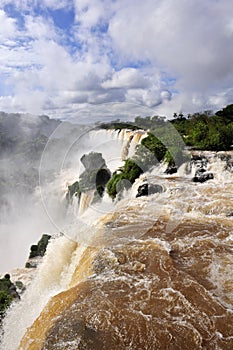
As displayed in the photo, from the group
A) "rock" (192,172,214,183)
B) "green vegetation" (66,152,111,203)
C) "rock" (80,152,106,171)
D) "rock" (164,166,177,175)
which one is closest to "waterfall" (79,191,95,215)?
"green vegetation" (66,152,111,203)

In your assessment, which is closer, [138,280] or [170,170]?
[138,280]

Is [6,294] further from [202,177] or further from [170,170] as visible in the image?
[202,177]

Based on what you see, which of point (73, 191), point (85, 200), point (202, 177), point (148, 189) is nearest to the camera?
point (148, 189)

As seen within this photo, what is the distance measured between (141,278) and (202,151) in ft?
39.8

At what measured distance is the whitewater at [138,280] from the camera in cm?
500

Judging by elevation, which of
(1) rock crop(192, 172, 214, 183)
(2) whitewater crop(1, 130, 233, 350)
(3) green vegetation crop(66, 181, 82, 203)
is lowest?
(2) whitewater crop(1, 130, 233, 350)

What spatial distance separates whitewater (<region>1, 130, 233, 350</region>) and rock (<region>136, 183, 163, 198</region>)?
203mm

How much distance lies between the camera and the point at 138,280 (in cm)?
646

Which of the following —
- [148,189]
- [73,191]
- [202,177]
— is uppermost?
[73,191]

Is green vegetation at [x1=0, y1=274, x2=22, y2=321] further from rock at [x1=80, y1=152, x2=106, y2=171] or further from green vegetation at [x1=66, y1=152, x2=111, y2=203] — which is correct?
rock at [x1=80, y1=152, x2=106, y2=171]

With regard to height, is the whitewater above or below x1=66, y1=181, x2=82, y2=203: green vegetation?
below

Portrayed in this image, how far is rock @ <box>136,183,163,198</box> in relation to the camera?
12.3 m

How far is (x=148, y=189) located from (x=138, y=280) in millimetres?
6443

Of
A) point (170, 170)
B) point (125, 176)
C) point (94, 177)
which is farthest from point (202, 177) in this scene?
point (94, 177)
